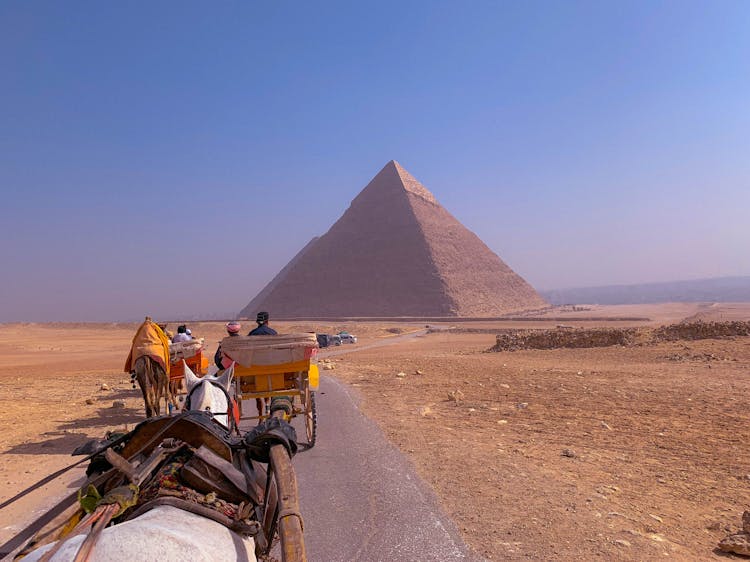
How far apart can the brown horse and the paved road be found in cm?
250

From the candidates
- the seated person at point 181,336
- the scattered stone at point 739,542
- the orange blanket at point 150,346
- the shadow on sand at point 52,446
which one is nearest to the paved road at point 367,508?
the scattered stone at point 739,542

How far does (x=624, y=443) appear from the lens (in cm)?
784

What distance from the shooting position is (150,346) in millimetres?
8234

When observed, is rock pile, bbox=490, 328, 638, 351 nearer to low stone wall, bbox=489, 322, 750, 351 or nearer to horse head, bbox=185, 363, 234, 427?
low stone wall, bbox=489, 322, 750, 351

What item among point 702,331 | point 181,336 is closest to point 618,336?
point 702,331

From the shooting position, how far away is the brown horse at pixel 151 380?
26.6ft

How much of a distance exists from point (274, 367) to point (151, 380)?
2119mm

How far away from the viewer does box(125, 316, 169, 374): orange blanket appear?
8164mm

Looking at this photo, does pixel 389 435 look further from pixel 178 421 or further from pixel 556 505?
pixel 178 421

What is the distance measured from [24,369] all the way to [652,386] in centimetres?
2452

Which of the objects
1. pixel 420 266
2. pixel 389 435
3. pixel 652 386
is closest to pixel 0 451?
pixel 389 435

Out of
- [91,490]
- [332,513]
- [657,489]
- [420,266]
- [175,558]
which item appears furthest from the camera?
[420,266]

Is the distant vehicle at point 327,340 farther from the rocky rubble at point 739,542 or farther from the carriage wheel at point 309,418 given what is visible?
the rocky rubble at point 739,542

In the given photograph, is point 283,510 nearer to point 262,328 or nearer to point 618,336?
point 262,328
